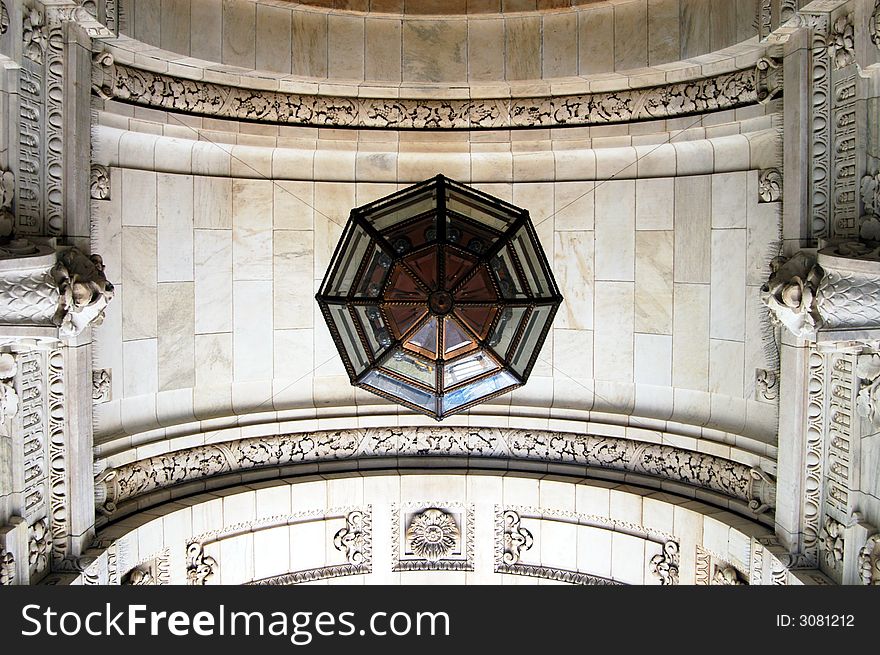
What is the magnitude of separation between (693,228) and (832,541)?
12.9 ft

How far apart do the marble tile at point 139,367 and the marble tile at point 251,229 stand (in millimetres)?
1434

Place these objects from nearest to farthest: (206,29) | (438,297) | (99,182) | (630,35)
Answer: (438,297)
(99,182)
(206,29)
(630,35)

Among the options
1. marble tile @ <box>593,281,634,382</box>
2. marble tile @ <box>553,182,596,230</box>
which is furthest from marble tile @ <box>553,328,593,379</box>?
marble tile @ <box>553,182,596,230</box>

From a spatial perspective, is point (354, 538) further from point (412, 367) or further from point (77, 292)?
point (77, 292)

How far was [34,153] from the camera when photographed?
6434 millimetres

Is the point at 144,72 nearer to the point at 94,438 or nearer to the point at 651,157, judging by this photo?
the point at 94,438

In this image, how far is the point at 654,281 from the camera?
28.8 feet

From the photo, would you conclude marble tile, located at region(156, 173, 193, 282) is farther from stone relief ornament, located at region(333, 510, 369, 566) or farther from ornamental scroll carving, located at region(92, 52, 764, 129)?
stone relief ornament, located at region(333, 510, 369, 566)

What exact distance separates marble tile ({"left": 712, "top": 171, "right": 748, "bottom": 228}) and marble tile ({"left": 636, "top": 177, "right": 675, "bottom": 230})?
0.54 m

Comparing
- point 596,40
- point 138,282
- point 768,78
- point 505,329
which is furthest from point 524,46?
point 138,282

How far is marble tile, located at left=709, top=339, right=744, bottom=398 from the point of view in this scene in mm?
8219

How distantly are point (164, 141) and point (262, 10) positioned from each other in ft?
6.47

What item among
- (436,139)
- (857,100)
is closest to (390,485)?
(436,139)

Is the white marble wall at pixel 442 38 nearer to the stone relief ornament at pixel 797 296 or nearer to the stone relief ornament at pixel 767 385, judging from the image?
the stone relief ornament at pixel 797 296
